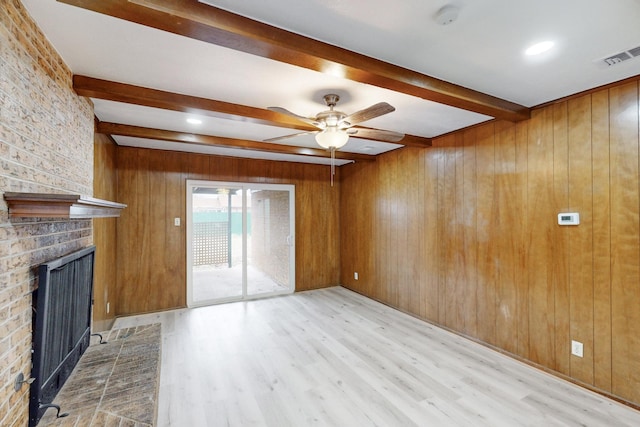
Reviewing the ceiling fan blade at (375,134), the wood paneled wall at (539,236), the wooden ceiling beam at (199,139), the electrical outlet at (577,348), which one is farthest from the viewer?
the wooden ceiling beam at (199,139)

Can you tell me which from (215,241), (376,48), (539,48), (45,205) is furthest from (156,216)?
(539,48)

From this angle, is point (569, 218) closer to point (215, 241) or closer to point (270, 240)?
point (270, 240)

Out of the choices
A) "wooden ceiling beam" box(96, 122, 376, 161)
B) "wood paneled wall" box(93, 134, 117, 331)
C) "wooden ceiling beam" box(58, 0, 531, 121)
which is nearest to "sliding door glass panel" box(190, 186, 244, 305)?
"wood paneled wall" box(93, 134, 117, 331)

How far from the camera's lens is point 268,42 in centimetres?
155

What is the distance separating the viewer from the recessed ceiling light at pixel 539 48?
1.74 m

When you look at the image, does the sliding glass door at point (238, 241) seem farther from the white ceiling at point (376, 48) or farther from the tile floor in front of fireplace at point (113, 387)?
the white ceiling at point (376, 48)

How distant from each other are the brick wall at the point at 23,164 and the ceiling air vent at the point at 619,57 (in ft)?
11.2

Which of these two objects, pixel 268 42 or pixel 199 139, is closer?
pixel 268 42

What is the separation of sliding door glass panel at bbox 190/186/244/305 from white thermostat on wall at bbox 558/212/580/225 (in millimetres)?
4353

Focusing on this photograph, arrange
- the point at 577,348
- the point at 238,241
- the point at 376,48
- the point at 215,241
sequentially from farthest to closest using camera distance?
1. the point at 238,241
2. the point at 215,241
3. the point at 577,348
4. the point at 376,48

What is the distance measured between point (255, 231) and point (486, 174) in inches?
157

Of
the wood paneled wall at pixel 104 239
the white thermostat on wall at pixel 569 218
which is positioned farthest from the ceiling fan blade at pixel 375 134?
the wood paneled wall at pixel 104 239

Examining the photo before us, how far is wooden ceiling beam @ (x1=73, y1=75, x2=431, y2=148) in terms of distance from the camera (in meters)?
2.17

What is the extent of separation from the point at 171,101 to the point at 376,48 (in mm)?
1728
